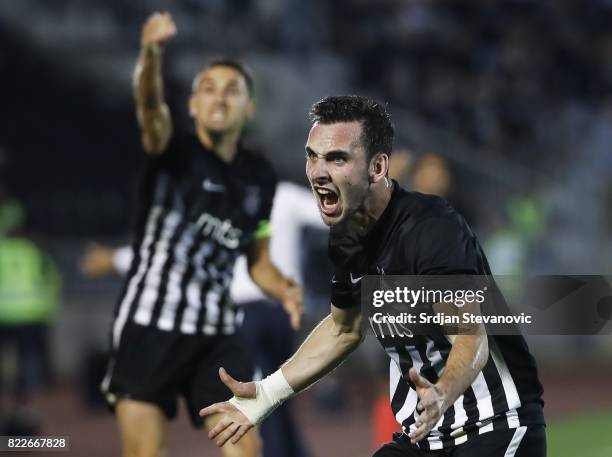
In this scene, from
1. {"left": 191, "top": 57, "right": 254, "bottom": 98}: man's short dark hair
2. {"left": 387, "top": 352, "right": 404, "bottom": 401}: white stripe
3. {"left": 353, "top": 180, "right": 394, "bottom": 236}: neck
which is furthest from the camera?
{"left": 191, "top": 57, "right": 254, "bottom": 98}: man's short dark hair

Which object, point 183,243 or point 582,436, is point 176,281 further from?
point 582,436

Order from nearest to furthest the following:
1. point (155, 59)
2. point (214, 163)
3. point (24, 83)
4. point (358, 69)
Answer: point (155, 59)
point (214, 163)
point (24, 83)
point (358, 69)

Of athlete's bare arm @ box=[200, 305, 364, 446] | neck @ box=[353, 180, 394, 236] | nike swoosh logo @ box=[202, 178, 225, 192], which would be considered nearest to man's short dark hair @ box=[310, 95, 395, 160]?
neck @ box=[353, 180, 394, 236]

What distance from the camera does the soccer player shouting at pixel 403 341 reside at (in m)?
3.73

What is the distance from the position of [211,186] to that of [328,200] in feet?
5.60

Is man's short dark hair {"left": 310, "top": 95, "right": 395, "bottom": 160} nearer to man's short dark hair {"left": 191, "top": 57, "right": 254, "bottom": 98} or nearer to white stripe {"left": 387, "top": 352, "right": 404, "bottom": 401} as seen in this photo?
white stripe {"left": 387, "top": 352, "right": 404, "bottom": 401}

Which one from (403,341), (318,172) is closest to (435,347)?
(403,341)

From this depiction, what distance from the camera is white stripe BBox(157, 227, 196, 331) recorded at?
5305 millimetres

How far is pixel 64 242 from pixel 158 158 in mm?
9142

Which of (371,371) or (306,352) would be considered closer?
(306,352)

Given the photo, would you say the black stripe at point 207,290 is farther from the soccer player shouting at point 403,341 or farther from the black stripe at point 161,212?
the soccer player shouting at point 403,341

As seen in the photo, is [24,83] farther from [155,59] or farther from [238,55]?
[155,59]

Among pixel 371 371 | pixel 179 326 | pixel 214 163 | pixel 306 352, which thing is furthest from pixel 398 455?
pixel 371 371

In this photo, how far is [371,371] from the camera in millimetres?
14219
